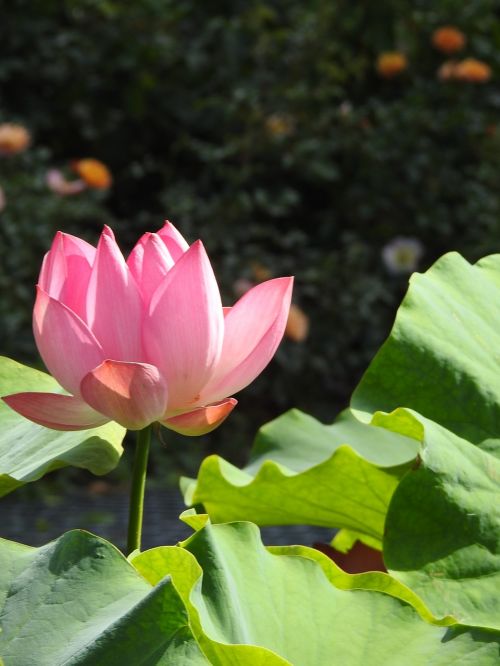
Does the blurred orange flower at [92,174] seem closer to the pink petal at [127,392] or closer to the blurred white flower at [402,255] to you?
the blurred white flower at [402,255]

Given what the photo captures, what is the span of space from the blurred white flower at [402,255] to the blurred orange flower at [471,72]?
23.6 inches

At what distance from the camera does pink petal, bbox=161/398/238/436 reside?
59 centimetres

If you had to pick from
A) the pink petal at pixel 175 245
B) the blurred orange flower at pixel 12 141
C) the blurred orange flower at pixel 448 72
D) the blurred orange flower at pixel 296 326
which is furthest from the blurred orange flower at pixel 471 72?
the pink petal at pixel 175 245

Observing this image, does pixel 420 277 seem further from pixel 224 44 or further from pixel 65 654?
pixel 224 44

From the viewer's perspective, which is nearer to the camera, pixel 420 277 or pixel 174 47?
pixel 420 277

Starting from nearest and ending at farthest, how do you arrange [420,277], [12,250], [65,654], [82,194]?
[65,654]
[420,277]
[12,250]
[82,194]

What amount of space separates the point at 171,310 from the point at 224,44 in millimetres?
3517

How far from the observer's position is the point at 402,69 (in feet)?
13.3

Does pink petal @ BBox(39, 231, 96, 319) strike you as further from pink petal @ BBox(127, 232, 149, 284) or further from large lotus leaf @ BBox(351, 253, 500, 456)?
large lotus leaf @ BBox(351, 253, 500, 456)

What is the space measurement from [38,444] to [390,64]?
3469mm

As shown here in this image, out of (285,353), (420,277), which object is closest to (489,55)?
(285,353)

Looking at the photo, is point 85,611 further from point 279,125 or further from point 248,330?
point 279,125

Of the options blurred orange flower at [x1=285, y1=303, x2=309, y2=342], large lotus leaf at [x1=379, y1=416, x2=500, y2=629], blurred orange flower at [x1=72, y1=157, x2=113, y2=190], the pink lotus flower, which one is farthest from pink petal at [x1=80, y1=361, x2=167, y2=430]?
blurred orange flower at [x1=72, y1=157, x2=113, y2=190]

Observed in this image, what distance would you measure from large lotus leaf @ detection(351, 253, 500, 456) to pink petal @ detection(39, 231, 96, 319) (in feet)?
0.58
